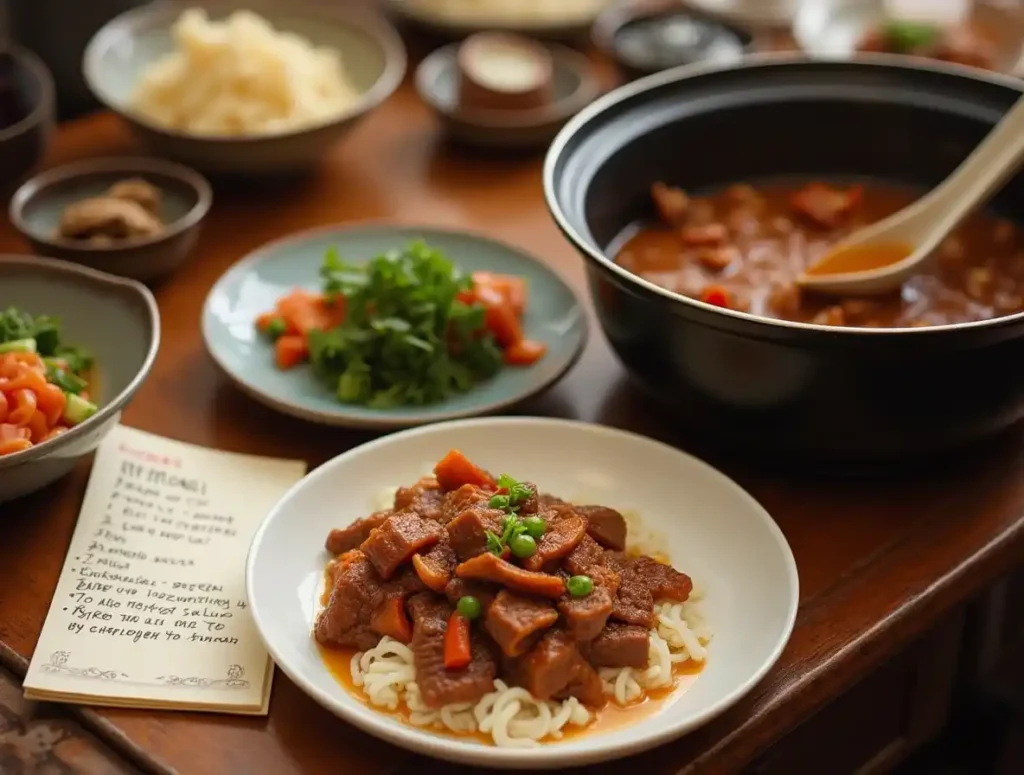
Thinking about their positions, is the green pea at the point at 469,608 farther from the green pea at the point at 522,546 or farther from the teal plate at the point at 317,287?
the teal plate at the point at 317,287

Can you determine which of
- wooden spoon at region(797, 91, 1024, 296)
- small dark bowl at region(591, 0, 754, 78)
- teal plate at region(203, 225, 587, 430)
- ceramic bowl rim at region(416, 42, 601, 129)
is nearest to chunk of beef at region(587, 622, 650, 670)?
teal plate at region(203, 225, 587, 430)

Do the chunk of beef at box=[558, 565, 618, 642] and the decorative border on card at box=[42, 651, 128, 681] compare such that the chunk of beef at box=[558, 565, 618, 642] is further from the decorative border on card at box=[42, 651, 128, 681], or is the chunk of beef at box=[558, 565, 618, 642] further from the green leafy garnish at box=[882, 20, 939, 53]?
the green leafy garnish at box=[882, 20, 939, 53]

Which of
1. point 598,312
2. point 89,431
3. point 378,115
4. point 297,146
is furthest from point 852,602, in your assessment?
point 378,115

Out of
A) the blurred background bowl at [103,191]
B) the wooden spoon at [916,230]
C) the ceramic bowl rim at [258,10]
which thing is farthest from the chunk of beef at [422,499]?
the ceramic bowl rim at [258,10]

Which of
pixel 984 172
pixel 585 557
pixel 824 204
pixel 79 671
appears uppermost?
pixel 984 172

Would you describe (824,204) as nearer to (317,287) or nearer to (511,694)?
(317,287)

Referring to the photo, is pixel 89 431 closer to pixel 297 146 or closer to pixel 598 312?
pixel 598 312

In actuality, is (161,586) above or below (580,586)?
below

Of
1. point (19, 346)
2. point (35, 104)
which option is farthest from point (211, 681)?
point (35, 104)
